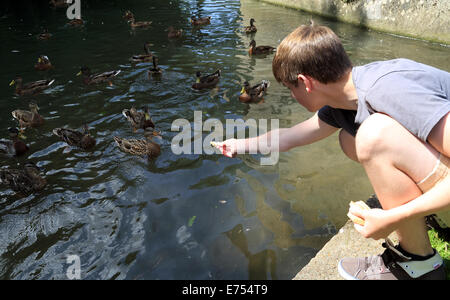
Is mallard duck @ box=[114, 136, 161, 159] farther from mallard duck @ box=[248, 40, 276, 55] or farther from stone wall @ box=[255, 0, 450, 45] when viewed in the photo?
stone wall @ box=[255, 0, 450, 45]

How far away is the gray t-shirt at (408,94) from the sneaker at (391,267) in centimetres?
85

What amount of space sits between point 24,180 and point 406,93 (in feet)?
14.2

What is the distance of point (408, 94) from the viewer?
200 centimetres

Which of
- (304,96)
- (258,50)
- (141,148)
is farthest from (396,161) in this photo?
(258,50)

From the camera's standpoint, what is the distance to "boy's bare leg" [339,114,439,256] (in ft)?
6.79

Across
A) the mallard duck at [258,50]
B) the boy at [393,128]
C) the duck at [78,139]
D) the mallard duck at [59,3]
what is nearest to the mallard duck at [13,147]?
the duck at [78,139]

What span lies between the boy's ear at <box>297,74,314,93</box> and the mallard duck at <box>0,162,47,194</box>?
12.0 feet

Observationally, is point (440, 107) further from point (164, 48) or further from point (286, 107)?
point (164, 48)

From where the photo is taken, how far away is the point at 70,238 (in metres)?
3.75

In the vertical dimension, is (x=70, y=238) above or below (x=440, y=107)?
below

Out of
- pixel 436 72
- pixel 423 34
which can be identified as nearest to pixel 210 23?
pixel 423 34

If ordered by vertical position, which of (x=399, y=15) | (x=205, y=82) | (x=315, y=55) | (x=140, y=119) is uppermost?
(x=399, y=15)

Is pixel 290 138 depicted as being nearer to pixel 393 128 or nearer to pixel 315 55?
pixel 315 55

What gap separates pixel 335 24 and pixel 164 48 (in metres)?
5.71
